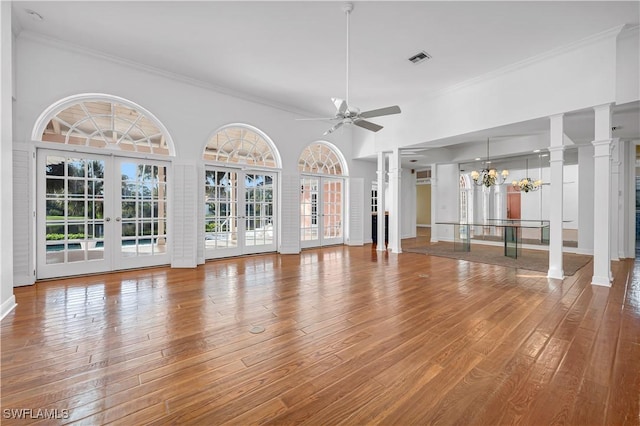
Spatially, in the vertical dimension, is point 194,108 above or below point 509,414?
above

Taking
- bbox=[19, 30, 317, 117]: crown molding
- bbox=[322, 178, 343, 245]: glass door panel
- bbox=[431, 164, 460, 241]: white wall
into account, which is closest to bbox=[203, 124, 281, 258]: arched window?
bbox=[19, 30, 317, 117]: crown molding

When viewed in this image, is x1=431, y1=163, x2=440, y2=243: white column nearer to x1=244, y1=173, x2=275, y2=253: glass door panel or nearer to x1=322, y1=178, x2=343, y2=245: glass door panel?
x1=322, y1=178, x2=343, y2=245: glass door panel

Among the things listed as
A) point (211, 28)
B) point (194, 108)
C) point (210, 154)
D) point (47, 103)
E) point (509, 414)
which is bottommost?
point (509, 414)

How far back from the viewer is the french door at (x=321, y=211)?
763 centimetres

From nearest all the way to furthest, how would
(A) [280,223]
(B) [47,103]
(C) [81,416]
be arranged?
1. (C) [81,416]
2. (B) [47,103]
3. (A) [280,223]

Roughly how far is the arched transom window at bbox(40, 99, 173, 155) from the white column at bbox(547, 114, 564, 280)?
21.7 feet

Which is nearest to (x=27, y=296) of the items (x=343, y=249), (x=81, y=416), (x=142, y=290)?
(x=142, y=290)

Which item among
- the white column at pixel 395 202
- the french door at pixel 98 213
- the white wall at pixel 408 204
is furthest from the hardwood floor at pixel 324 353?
the white wall at pixel 408 204

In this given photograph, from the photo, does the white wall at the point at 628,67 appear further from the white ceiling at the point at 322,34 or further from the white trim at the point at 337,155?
the white trim at the point at 337,155

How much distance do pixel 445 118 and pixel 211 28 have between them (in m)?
4.67

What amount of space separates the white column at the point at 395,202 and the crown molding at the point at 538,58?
1851 mm

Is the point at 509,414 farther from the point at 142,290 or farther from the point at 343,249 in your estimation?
the point at 343,249

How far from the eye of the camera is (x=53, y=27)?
392 centimetres
